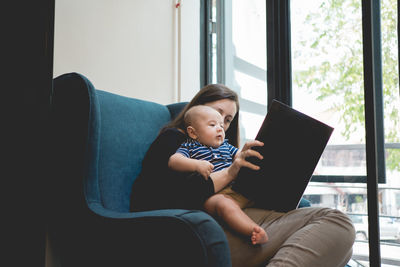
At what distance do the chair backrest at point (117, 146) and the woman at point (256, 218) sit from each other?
0.29 feet

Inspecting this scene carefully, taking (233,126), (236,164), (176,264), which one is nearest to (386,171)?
(233,126)

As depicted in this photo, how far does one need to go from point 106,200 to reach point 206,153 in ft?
1.17

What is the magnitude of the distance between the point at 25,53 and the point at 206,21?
1.95 metres

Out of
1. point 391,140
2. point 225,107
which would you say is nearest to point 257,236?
point 225,107

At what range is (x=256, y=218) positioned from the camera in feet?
3.30

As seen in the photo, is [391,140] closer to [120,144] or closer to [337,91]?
[337,91]

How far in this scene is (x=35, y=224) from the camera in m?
0.57

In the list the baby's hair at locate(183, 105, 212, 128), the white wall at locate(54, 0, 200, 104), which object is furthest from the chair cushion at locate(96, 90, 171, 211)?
the white wall at locate(54, 0, 200, 104)

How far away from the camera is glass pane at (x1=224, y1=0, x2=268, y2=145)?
2.03 meters

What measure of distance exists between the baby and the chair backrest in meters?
0.19

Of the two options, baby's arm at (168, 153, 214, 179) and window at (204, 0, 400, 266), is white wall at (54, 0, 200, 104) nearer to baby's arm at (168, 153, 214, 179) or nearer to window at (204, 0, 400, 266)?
window at (204, 0, 400, 266)

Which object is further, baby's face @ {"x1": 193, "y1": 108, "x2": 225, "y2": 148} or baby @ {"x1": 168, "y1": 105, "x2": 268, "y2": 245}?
baby's face @ {"x1": 193, "y1": 108, "x2": 225, "y2": 148}

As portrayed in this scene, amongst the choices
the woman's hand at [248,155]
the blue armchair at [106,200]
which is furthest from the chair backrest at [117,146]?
the woman's hand at [248,155]

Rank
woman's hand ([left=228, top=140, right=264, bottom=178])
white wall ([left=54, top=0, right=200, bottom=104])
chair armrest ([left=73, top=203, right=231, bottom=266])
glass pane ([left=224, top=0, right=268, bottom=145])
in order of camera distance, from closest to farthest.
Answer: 1. chair armrest ([left=73, top=203, right=231, bottom=266])
2. woman's hand ([left=228, top=140, right=264, bottom=178])
3. white wall ([left=54, top=0, right=200, bottom=104])
4. glass pane ([left=224, top=0, right=268, bottom=145])
